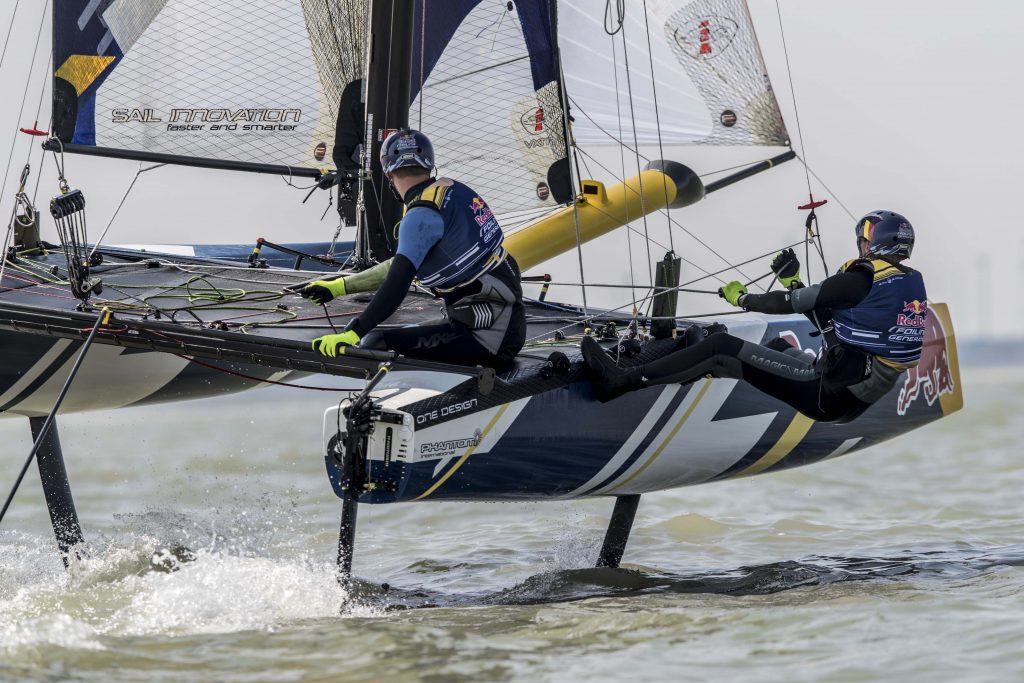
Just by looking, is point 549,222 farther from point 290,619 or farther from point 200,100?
point 290,619

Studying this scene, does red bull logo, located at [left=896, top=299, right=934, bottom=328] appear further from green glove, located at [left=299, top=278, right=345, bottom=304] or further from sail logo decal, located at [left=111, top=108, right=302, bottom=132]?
sail logo decal, located at [left=111, top=108, right=302, bottom=132]

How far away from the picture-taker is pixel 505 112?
6371 mm

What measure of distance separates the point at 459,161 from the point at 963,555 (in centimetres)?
289

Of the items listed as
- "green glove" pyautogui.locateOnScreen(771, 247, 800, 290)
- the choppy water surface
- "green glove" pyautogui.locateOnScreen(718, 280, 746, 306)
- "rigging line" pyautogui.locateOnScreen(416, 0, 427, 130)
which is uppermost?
"rigging line" pyautogui.locateOnScreen(416, 0, 427, 130)

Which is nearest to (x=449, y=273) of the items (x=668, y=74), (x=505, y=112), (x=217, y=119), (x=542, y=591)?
(x=542, y=591)

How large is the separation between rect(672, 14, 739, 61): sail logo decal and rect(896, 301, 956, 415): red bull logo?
6.24ft

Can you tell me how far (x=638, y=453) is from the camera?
5.05 metres

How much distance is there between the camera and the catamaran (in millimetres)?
4570

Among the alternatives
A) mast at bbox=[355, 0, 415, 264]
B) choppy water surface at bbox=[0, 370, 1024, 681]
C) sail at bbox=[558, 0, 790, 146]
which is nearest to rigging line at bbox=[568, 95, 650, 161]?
sail at bbox=[558, 0, 790, 146]

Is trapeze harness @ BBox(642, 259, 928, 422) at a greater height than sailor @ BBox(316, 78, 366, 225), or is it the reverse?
sailor @ BBox(316, 78, 366, 225)

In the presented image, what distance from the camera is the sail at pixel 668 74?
21.6 feet

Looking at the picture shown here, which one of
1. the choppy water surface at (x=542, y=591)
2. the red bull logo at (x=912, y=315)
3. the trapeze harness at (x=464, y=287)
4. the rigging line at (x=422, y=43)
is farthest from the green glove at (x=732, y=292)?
the rigging line at (x=422, y=43)

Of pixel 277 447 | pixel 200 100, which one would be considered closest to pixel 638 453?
pixel 200 100

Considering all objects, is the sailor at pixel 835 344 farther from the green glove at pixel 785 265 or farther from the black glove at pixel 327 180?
the black glove at pixel 327 180
